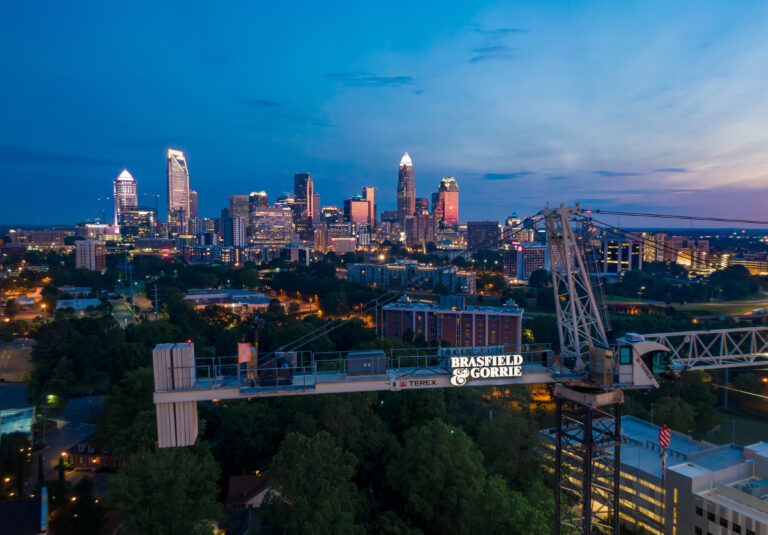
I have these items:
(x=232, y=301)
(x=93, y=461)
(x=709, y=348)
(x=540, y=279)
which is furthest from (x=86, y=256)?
(x=709, y=348)

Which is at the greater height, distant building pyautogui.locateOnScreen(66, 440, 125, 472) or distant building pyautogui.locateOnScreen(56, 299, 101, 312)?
distant building pyautogui.locateOnScreen(56, 299, 101, 312)

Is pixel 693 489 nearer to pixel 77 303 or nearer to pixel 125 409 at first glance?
pixel 125 409

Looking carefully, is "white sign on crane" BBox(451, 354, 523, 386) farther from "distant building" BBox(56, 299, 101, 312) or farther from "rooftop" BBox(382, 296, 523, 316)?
"distant building" BBox(56, 299, 101, 312)

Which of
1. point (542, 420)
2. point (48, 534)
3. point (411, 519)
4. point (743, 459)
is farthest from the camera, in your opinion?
point (542, 420)

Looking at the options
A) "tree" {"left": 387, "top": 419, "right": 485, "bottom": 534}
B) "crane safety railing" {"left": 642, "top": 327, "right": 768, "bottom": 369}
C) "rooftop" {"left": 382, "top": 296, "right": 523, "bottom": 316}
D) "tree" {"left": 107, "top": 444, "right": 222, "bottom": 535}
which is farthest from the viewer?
"rooftop" {"left": 382, "top": 296, "right": 523, "bottom": 316}

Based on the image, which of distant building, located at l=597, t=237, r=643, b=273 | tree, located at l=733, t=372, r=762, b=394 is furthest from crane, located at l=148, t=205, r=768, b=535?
distant building, located at l=597, t=237, r=643, b=273

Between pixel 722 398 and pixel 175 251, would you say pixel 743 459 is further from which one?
pixel 175 251

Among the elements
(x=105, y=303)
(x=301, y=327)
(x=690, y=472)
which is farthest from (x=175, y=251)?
(x=690, y=472)
